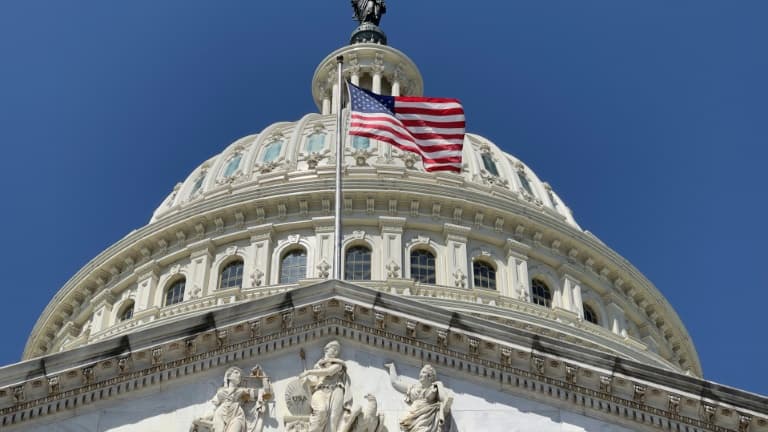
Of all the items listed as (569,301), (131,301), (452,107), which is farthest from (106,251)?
(452,107)

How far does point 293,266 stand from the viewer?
6159 cm

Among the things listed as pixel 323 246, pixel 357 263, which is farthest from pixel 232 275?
pixel 357 263

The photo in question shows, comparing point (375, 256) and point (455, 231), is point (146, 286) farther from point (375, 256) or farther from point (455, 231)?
point (455, 231)

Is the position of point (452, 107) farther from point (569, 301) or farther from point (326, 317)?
point (569, 301)

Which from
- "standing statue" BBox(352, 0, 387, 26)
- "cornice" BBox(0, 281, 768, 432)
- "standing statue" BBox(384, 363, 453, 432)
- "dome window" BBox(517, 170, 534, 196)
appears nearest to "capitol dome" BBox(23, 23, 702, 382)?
"dome window" BBox(517, 170, 534, 196)

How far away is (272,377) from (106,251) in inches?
1513

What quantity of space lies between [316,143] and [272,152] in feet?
7.14

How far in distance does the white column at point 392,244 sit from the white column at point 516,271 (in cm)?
436

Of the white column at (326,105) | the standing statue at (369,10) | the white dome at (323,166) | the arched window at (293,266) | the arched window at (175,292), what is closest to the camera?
the arched window at (293,266)

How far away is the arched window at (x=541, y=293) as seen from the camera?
62.7 metres

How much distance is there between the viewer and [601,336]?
201 feet

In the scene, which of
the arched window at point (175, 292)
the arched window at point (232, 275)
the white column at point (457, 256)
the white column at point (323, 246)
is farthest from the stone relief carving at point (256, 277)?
the white column at point (457, 256)

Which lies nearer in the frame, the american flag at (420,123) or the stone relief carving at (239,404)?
the stone relief carving at (239,404)

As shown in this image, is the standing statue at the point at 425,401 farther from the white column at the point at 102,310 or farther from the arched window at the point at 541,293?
the white column at the point at 102,310
